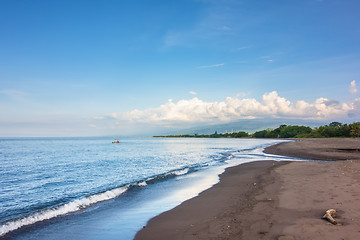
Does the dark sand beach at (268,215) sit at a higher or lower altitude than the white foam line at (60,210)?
higher

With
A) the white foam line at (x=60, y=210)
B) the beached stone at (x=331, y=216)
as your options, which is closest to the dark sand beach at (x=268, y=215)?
the beached stone at (x=331, y=216)

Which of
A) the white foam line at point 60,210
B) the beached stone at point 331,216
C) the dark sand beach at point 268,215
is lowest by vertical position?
the white foam line at point 60,210

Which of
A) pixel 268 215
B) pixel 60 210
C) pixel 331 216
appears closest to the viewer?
pixel 331 216

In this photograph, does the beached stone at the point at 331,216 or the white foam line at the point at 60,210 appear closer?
the beached stone at the point at 331,216

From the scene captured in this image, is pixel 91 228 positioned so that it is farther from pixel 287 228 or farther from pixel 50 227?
pixel 287 228

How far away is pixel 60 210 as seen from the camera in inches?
422

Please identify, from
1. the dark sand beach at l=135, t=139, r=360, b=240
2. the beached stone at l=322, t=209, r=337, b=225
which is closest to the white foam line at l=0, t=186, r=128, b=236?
the dark sand beach at l=135, t=139, r=360, b=240

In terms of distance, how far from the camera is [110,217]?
31.3 feet

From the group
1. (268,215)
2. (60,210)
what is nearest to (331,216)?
(268,215)

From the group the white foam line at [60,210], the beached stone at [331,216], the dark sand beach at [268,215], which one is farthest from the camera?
the white foam line at [60,210]

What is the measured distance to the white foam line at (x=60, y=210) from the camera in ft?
28.8

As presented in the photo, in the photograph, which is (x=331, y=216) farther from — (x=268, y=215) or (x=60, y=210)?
(x=60, y=210)

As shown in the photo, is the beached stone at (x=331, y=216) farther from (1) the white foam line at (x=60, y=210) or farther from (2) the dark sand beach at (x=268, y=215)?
(1) the white foam line at (x=60, y=210)

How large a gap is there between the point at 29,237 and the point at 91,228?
2.03 metres
